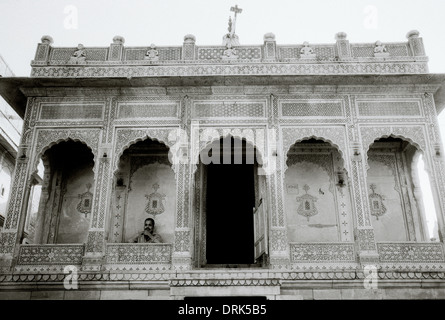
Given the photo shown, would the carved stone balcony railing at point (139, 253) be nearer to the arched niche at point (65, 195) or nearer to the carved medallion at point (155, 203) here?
the carved medallion at point (155, 203)

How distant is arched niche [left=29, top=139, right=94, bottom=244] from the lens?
11.5 m

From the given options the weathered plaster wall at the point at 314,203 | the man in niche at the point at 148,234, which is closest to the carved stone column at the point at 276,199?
the weathered plaster wall at the point at 314,203

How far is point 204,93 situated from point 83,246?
4.33m

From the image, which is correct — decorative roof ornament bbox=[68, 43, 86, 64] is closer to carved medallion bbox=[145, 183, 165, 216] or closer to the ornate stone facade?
the ornate stone facade

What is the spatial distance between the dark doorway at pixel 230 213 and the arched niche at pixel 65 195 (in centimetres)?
312

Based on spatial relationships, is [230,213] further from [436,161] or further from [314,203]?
[436,161]

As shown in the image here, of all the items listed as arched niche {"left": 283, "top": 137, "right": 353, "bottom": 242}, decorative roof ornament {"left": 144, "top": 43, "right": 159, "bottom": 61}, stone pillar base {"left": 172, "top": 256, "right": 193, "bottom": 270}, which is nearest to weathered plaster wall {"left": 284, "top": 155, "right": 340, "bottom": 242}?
arched niche {"left": 283, "top": 137, "right": 353, "bottom": 242}

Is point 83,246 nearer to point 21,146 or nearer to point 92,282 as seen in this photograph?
point 92,282

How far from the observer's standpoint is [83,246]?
958 cm

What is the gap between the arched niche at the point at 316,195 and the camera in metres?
11.3
